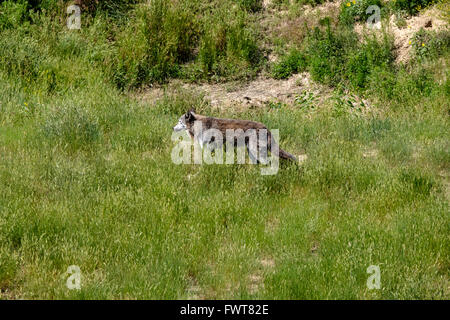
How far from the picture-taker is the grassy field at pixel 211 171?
6.39 m

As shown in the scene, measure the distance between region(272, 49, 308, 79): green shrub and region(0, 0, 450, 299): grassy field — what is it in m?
0.03

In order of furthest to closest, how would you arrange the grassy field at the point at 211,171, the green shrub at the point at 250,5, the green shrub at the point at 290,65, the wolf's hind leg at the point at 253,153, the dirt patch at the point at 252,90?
the green shrub at the point at 250,5, the green shrub at the point at 290,65, the dirt patch at the point at 252,90, the wolf's hind leg at the point at 253,153, the grassy field at the point at 211,171

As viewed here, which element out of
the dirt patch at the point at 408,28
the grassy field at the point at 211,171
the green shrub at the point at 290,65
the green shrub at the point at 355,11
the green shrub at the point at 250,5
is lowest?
the grassy field at the point at 211,171

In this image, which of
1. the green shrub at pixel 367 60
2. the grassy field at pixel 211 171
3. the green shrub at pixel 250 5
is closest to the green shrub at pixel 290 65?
the grassy field at pixel 211 171

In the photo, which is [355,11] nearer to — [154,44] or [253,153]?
[154,44]

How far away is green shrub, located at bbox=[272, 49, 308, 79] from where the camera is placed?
13.6 metres

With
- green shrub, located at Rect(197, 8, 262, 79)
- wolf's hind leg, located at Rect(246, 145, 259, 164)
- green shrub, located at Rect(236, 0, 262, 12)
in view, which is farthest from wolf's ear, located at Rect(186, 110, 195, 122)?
green shrub, located at Rect(236, 0, 262, 12)

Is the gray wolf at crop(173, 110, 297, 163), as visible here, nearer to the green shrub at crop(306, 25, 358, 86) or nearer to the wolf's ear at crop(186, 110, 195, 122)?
the wolf's ear at crop(186, 110, 195, 122)

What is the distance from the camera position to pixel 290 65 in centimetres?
1377

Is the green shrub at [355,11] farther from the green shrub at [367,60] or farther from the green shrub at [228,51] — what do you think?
the green shrub at [228,51]

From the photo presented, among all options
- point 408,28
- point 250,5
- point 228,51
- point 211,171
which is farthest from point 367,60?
point 211,171

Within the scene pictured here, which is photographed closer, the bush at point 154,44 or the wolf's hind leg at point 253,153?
the wolf's hind leg at point 253,153

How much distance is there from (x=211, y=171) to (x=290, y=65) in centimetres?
594

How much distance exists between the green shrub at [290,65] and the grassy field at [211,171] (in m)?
0.03
